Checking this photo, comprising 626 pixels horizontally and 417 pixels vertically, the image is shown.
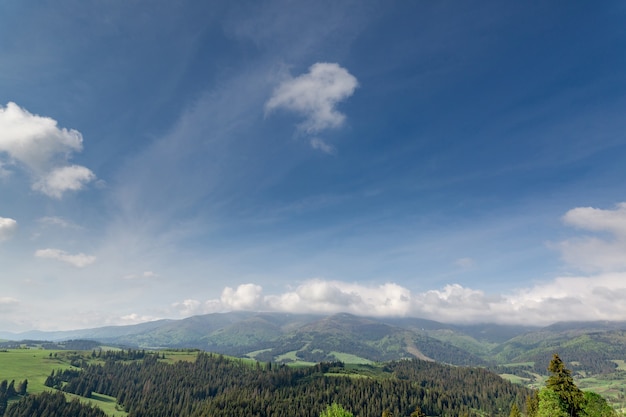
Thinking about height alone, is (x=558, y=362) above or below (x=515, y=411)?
above

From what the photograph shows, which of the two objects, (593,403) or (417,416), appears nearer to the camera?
(593,403)

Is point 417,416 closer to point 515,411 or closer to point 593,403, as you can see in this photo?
point 593,403

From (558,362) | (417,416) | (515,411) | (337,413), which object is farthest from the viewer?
(337,413)

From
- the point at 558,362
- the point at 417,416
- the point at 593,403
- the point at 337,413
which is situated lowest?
the point at 337,413

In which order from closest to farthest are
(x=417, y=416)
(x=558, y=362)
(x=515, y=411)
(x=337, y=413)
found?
(x=558, y=362), (x=417, y=416), (x=515, y=411), (x=337, y=413)

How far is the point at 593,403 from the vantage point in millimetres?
70312

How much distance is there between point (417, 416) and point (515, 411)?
161 feet

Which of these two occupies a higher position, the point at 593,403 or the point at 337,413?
the point at 593,403

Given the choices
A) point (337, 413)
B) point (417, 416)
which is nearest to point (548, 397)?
point (417, 416)

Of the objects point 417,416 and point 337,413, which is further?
point 337,413

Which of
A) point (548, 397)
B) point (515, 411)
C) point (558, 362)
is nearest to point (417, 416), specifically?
point (548, 397)

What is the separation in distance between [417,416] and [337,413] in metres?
54.4

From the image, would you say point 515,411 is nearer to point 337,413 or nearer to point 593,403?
point 593,403

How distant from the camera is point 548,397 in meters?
67.9
